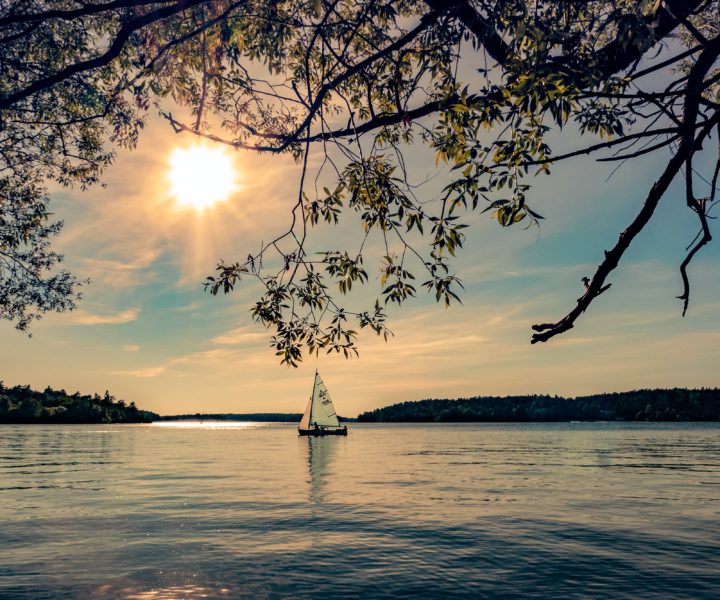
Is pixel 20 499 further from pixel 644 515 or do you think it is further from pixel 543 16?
pixel 543 16

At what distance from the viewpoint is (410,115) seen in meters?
7.24

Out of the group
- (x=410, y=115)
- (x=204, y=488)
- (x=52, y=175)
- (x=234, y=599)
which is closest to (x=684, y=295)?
(x=410, y=115)

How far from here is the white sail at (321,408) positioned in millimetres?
119125

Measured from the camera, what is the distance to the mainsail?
4697 inches

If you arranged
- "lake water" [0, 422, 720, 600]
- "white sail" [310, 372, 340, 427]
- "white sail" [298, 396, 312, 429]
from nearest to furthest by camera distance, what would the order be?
"lake water" [0, 422, 720, 600]
"white sail" [310, 372, 340, 427]
"white sail" [298, 396, 312, 429]

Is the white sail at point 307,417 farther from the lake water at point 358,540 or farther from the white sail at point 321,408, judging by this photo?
the lake water at point 358,540

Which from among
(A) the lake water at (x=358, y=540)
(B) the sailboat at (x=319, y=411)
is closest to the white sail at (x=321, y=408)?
(B) the sailboat at (x=319, y=411)

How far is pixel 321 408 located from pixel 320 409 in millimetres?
574

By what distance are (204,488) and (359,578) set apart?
84.9 feet

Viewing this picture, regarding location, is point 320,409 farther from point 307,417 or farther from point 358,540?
point 358,540

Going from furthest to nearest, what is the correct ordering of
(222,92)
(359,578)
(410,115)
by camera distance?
1. (359,578)
2. (222,92)
3. (410,115)

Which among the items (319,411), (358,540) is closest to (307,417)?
(319,411)

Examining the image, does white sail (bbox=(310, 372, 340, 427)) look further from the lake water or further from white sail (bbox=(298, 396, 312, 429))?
the lake water

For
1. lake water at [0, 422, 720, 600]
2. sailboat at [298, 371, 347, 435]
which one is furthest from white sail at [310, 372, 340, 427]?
lake water at [0, 422, 720, 600]
